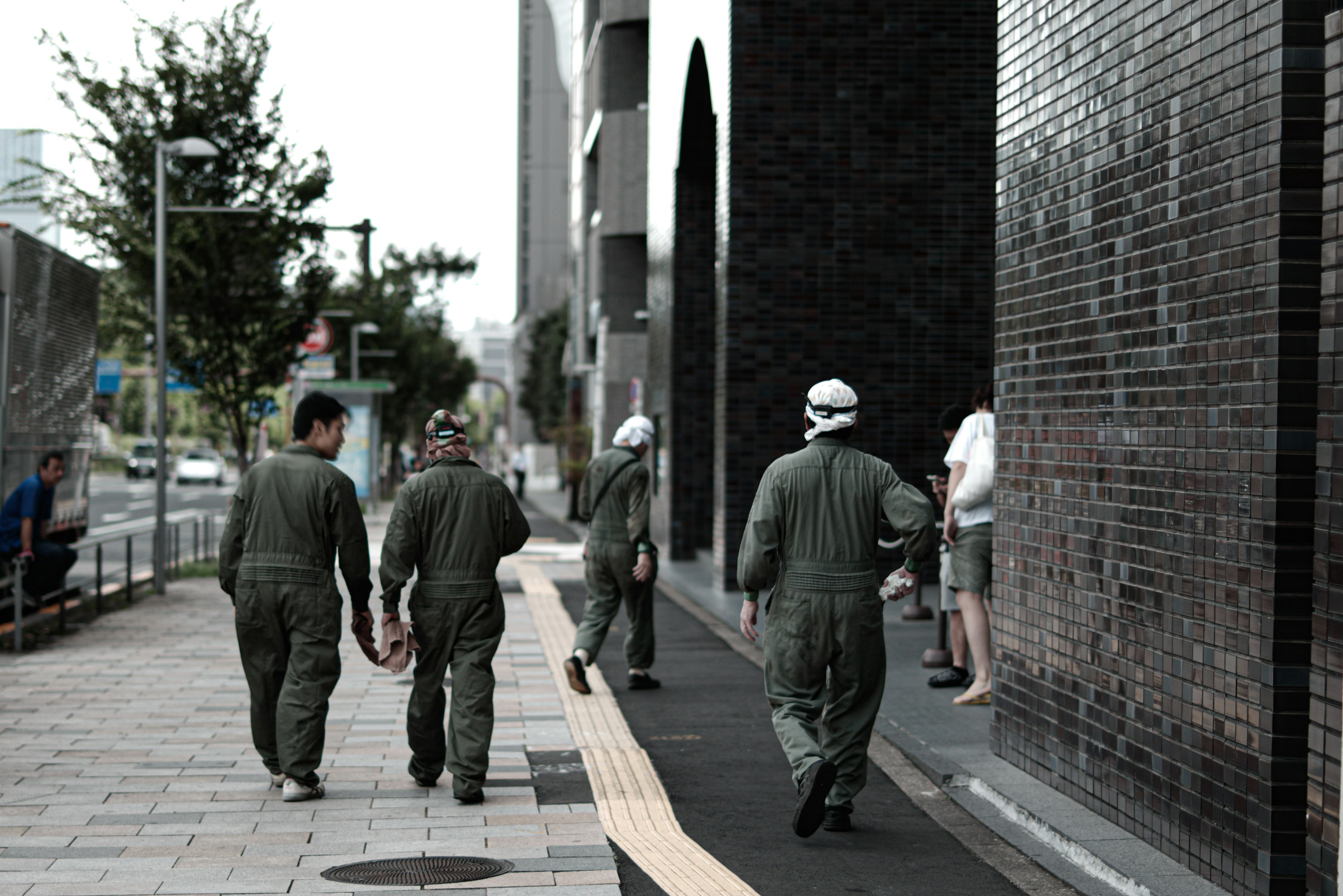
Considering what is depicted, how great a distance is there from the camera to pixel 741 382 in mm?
15031

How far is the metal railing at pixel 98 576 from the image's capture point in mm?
10789

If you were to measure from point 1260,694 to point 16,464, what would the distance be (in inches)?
414

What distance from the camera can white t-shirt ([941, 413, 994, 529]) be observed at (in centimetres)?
824

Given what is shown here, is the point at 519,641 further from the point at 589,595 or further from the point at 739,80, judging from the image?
the point at 739,80

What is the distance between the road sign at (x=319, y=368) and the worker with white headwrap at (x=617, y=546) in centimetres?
1774

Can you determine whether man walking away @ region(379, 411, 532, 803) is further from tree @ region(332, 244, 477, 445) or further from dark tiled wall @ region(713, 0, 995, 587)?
tree @ region(332, 244, 477, 445)

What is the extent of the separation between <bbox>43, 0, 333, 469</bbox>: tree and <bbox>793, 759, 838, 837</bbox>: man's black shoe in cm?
1524

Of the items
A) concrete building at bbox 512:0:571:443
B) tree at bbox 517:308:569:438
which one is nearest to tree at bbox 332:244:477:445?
tree at bbox 517:308:569:438

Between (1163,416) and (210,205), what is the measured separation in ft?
53.0

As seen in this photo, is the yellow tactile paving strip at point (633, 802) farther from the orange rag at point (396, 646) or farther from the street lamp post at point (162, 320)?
the street lamp post at point (162, 320)

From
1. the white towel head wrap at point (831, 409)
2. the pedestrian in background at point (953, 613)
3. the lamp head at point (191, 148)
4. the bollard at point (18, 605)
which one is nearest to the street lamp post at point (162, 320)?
the lamp head at point (191, 148)

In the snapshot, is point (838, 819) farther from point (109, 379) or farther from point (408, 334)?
point (408, 334)

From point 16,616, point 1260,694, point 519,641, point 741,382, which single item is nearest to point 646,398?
point 741,382

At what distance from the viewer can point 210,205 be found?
1906 cm
